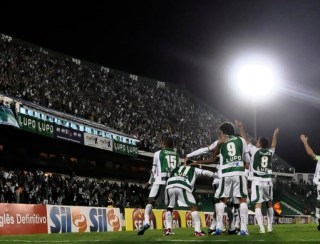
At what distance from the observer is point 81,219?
68.6 ft

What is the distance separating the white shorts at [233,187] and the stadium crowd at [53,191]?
1554 cm

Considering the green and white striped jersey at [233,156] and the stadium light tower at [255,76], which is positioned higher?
the stadium light tower at [255,76]

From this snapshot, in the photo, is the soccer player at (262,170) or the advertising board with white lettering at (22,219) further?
the advertising board with white lettering at (22,219)

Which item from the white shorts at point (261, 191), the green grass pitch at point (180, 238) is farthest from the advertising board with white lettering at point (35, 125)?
the white shorts at point (261, 191)

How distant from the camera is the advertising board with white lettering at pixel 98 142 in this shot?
114ft

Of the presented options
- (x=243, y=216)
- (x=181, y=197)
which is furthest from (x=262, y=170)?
(x=243, y=216)

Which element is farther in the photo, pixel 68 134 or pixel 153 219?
pixel 68 134

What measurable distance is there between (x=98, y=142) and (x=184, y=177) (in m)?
23.6

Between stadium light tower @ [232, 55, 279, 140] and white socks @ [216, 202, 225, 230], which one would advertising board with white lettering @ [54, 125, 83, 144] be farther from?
white socks @ [216, 202, 225, 230]

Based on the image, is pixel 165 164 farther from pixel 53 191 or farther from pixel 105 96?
pixel 105 96

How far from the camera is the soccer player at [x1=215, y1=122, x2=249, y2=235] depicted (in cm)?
1138

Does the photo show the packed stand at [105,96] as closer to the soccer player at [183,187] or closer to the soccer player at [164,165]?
the soccer player at [164,165]

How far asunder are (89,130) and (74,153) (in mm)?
5383

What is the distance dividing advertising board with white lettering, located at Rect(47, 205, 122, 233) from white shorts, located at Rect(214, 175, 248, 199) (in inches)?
382
